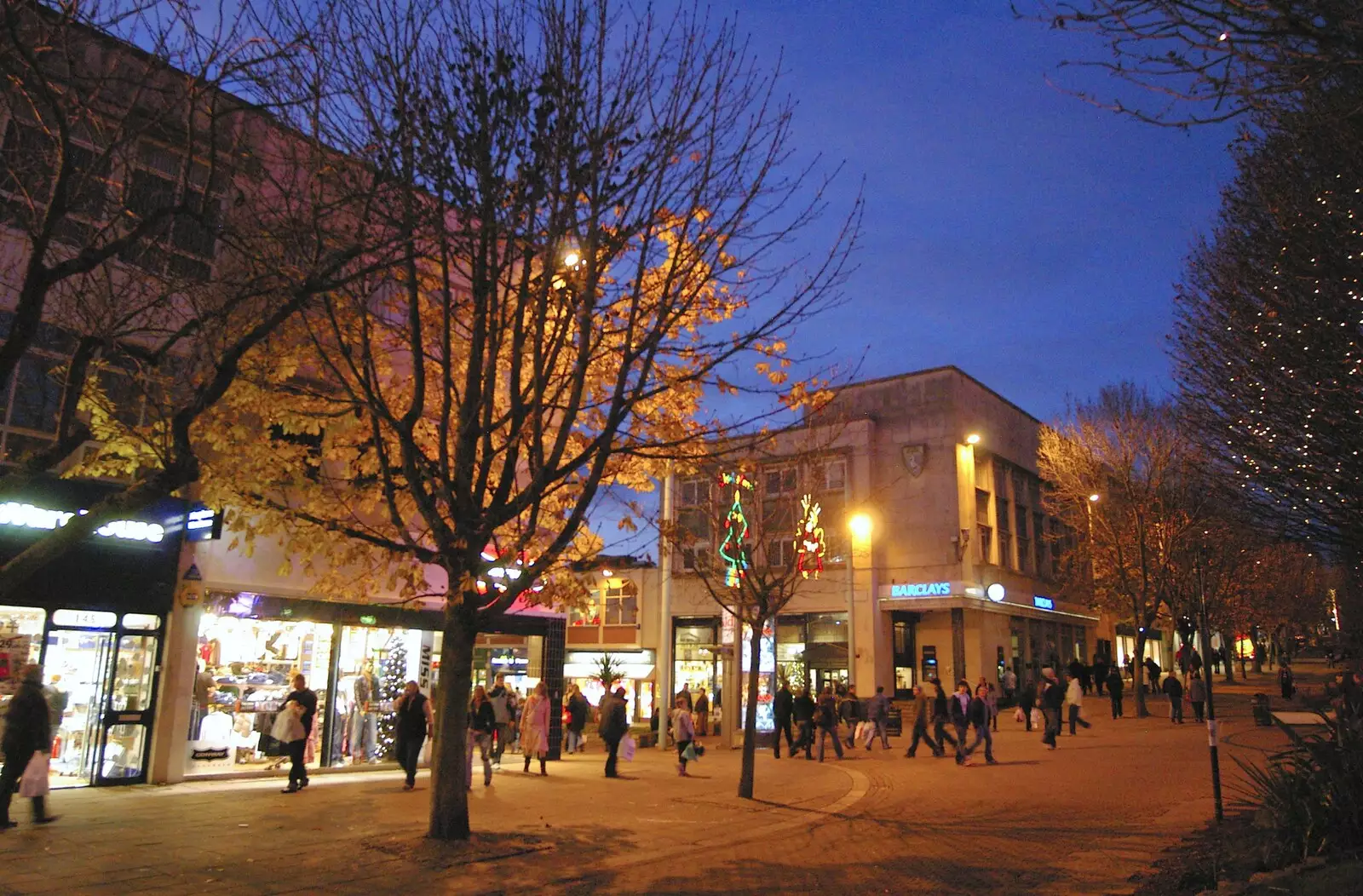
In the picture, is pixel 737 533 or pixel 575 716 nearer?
pixel 737 533

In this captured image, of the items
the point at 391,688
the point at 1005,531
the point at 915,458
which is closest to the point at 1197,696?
the point at 915,458

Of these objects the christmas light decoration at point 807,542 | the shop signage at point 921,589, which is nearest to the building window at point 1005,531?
the shop signage at point 921,589

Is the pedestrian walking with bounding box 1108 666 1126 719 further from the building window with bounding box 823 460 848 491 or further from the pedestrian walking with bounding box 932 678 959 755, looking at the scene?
the building window with bounding box 823 460 848 491

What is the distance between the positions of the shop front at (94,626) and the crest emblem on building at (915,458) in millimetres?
28161

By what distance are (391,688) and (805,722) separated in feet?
30.4

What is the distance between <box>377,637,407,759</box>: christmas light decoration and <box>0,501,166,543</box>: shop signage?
508cm

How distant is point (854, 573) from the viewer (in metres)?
37.1

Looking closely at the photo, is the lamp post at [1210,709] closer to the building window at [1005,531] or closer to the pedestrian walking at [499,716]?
the pedestrian walking at [499,716]

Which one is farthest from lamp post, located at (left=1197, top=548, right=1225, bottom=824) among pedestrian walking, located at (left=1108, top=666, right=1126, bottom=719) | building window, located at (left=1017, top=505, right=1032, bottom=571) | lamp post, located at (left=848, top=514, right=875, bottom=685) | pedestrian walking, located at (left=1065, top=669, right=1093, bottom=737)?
building window, located at (left=1017, top=505, right=1032, bottom=571)

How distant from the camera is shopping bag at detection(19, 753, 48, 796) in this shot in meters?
10.5

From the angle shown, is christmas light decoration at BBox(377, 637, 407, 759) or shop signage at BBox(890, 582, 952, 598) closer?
christmas light decoration at BBox(377, 637, 407, 759)

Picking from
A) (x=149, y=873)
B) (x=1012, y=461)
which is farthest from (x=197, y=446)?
(x=1012, y=461)

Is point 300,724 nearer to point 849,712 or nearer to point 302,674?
point 302,674

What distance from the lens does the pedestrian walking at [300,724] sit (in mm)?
14023
